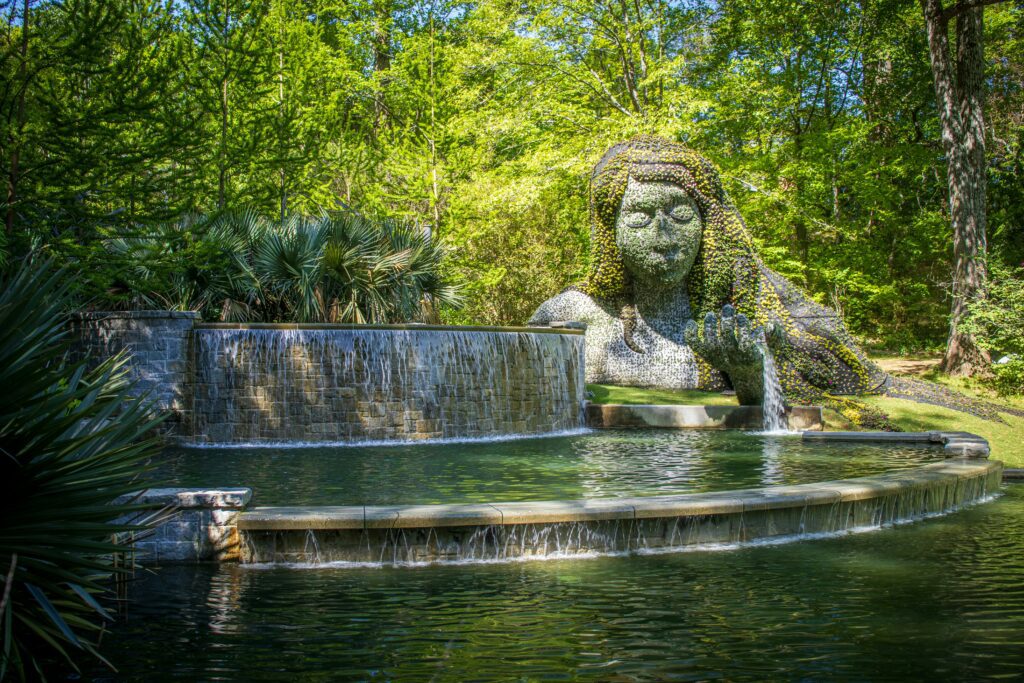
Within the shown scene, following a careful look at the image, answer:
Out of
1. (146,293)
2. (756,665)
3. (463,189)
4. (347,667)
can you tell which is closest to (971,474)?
(756,665)

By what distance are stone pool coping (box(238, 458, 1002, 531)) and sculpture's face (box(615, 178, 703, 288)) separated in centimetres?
943

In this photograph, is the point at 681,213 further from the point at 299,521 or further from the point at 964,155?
the point at 299,521

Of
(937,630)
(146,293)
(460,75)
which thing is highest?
(460,75)

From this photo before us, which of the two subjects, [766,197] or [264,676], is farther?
[766,197]

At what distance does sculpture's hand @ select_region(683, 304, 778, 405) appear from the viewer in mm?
13805

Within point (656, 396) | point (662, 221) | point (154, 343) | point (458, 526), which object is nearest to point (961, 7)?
point (662, 221)

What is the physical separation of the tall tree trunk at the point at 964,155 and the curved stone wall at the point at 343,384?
12170 millimetres

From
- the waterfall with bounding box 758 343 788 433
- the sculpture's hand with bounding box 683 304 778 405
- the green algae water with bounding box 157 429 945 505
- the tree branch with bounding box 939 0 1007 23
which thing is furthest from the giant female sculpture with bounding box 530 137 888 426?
the tree branch with bounding box 939 0 1007 23

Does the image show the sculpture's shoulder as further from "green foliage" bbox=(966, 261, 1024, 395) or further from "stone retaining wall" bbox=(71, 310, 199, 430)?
"green foliage" bbox=(966, 261, 1024, 395)

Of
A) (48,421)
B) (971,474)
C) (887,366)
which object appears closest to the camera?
(48,421)

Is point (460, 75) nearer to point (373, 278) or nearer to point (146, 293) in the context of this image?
point (373, 278)

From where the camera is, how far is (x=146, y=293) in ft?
51.7

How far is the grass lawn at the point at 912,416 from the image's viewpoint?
13070 mm

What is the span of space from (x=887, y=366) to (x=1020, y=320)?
19.6ft
